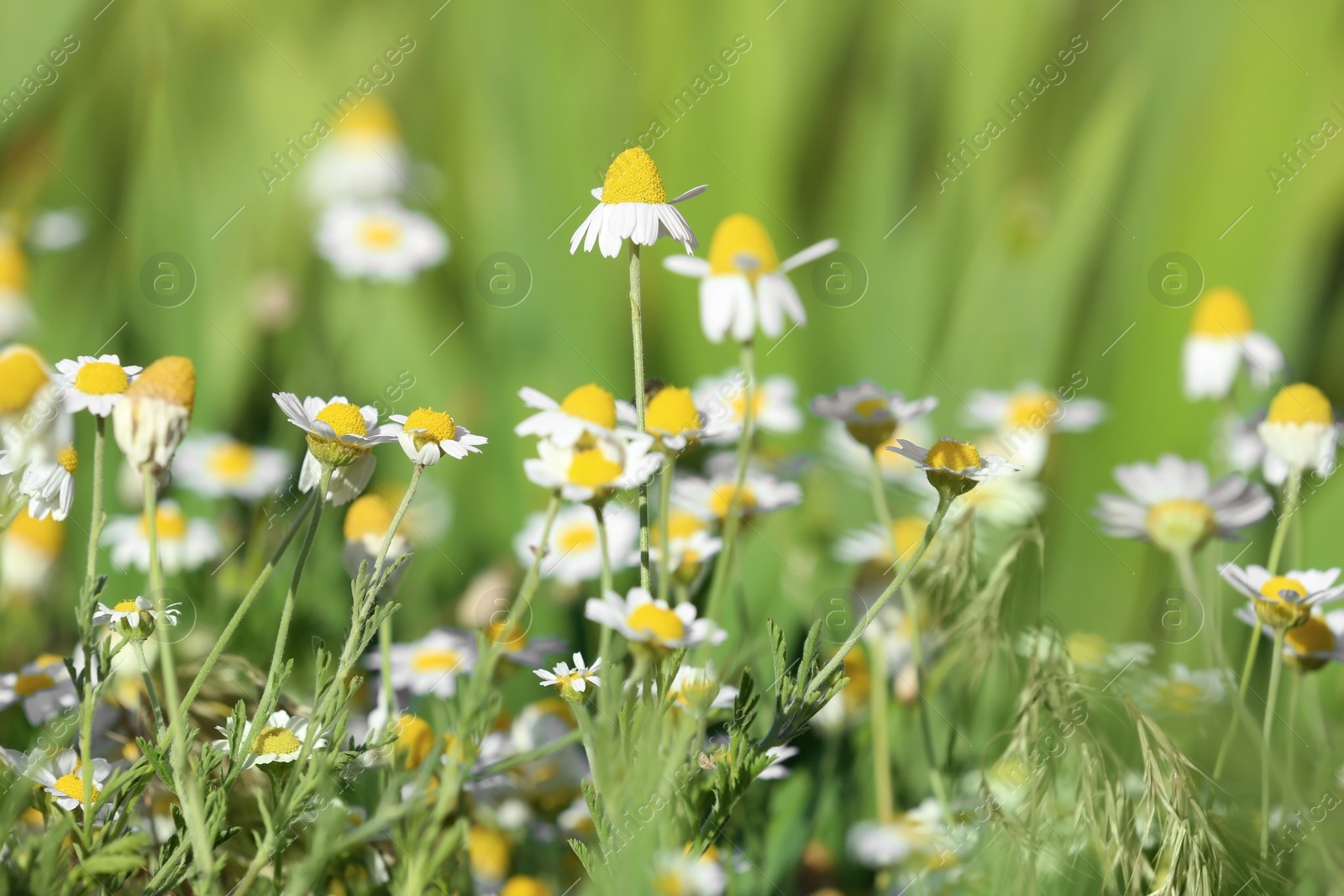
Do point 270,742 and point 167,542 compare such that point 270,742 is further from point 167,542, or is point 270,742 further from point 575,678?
point 167,542

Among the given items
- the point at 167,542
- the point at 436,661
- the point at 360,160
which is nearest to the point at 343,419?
the point at 436,661

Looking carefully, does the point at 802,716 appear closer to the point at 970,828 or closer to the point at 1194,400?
the point at 970,828

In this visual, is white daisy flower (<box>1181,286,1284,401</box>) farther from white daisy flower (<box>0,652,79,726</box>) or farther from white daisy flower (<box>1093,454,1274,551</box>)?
white daisy flower (<box>0,652,79,726</box>)

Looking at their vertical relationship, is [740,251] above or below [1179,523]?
above

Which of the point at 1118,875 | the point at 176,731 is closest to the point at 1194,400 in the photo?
the point at 1118,875

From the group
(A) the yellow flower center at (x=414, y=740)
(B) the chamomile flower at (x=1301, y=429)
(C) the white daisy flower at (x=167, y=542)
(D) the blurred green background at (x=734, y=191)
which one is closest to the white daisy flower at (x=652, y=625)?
(A) the yellow flower center at (x=414, y=740)

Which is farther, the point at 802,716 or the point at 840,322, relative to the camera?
the point at 840,322
